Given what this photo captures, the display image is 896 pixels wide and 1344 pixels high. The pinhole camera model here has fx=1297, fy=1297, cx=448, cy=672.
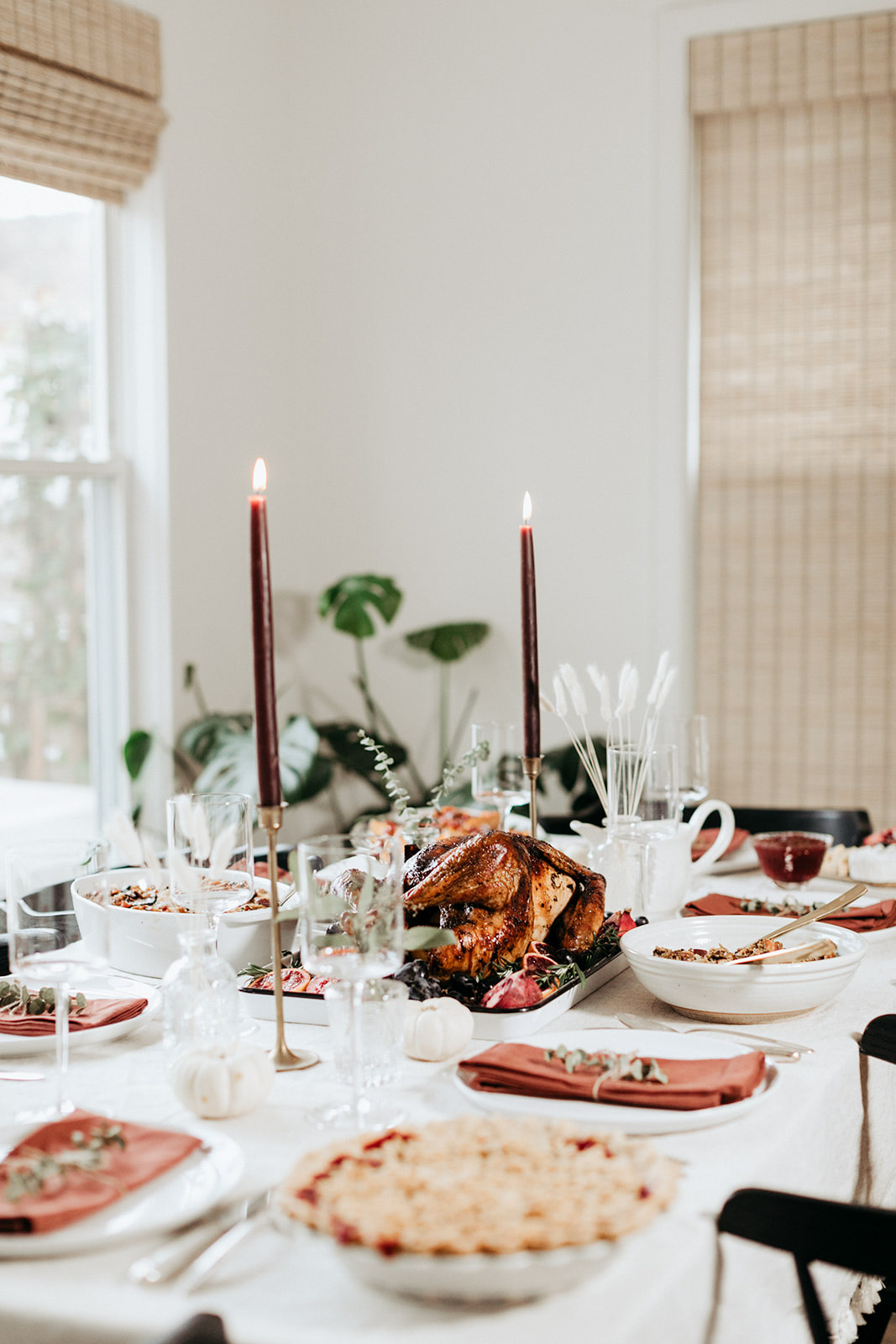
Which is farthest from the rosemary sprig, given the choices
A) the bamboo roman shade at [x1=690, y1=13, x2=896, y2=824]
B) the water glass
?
the bamboo roman shade at [x1=690, y1=13, x2=896, y2=824]

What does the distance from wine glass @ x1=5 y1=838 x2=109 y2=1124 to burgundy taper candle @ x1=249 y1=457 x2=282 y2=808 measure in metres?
0.17

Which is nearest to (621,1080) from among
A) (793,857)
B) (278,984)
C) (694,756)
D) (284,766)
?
(278,984)

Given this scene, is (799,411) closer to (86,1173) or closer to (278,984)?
(278,984)

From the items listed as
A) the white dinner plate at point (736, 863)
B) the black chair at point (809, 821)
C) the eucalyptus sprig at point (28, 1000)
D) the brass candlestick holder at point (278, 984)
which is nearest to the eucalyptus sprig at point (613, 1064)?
the brass candlestick holder at point (278, 984)

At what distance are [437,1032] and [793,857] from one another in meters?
0.84

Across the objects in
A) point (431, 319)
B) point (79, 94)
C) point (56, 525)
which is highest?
point (79, 94)

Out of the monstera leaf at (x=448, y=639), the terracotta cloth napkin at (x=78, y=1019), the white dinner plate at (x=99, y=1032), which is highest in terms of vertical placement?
the monstera leaf at (x=448, y=639)

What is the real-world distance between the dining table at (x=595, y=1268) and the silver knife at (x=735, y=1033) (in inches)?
0.4

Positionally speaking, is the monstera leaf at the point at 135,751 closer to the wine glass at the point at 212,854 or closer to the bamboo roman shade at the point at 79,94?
the bamboo roman shade at the point at 79,94

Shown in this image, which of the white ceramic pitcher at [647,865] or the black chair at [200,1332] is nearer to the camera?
the black chair at [200,1332]

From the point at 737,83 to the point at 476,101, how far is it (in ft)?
2.46

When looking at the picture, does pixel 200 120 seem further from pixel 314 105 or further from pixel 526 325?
pixel 526 325

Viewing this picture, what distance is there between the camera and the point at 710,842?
2.23 metres

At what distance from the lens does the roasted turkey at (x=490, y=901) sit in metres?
1.31
